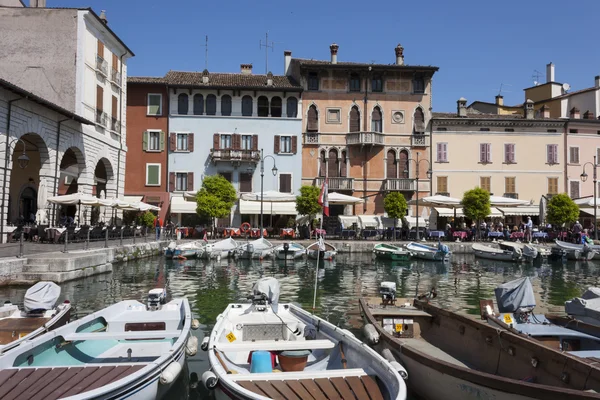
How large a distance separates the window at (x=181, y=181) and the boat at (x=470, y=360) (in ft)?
113

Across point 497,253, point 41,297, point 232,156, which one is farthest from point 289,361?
point 232,156

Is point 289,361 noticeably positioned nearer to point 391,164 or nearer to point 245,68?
point 391,164

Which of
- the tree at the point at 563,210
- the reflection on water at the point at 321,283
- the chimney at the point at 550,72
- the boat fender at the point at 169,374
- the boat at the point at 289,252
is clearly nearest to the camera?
the boat fender at the point at 169,374

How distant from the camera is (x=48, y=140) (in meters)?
26.8

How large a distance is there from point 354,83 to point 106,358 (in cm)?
3957

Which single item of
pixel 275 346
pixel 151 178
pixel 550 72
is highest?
pixel 550 72

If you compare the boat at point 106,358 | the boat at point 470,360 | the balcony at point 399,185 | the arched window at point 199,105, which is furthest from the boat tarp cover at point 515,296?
the arched window at point 199,105

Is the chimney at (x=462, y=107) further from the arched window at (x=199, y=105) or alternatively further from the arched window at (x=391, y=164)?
the arched window at (x=199, y=105)

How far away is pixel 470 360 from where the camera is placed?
8.37m

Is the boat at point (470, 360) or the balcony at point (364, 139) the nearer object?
the boat at point (470, 360)

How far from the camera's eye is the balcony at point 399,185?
43.9 meters

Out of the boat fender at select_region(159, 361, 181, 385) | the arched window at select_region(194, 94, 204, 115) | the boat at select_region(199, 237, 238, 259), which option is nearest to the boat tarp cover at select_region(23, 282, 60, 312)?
the boat fender at select_region(159, 361, 181, 385)

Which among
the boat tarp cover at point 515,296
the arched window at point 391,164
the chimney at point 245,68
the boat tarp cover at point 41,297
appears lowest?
the boat tarp cover at point 41,297

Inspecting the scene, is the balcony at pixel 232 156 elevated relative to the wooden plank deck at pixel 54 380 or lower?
elevated
